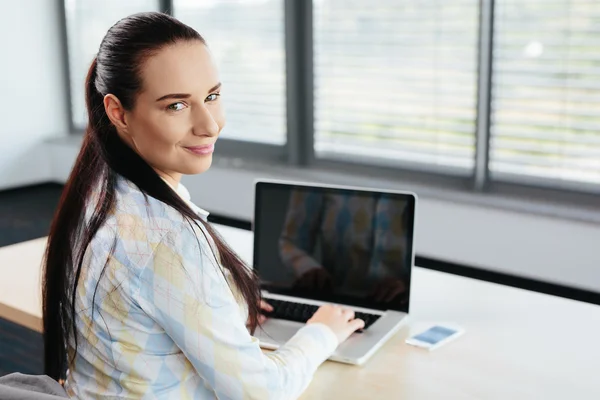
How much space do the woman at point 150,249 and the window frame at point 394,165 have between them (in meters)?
2.82

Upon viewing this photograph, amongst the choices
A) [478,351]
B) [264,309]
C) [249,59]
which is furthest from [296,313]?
[249,59]

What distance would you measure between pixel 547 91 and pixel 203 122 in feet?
9.81

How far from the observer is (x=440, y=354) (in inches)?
62.7

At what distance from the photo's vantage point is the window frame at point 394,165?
399 centimetres

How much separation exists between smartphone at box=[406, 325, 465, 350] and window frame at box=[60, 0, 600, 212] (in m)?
2.42

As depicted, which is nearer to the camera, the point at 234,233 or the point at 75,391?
the point at 75,391

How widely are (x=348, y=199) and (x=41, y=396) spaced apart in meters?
0.99

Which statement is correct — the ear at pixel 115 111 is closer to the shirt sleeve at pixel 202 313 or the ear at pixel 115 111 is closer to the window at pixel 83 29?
the shirt sleeve at pixel 202 313

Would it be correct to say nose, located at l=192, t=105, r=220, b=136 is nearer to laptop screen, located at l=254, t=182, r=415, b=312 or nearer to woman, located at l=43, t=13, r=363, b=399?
woman, located at l=43, t=13, r=363, b=399

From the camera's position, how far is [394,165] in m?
4.60

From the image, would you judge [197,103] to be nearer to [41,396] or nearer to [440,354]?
[41,396]

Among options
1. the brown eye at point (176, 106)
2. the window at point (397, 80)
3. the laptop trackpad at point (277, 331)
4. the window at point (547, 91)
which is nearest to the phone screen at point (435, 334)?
the laptop trackpad at point (277, 331)

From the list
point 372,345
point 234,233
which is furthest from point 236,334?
point 234,233

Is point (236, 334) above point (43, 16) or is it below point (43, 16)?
below
